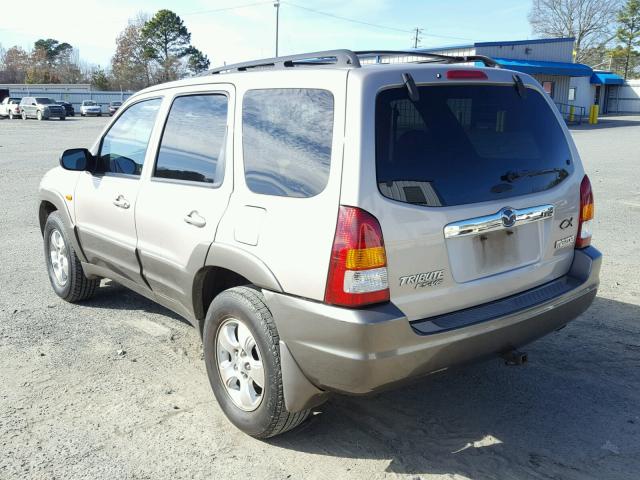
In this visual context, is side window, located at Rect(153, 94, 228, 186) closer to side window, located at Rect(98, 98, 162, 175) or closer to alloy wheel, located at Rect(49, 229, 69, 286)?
side window, located at Rect(98, 98, 162, 175)

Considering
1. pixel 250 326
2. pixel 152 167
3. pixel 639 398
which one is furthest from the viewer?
pixel 152 167

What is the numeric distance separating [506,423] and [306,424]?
1127mm

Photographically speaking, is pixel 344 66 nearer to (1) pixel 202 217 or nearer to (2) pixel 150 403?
(1) pixel 202 217

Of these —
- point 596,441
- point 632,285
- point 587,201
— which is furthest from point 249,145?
point 632,285

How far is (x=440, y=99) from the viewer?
10.2 feet

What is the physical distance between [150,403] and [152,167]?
1.52 meters

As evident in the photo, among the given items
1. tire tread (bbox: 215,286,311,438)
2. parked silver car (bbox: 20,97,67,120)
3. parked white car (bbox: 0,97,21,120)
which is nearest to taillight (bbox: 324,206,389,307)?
tire tread (bbox: 215,286,311,438)

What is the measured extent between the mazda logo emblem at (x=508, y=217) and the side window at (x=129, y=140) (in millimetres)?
2470

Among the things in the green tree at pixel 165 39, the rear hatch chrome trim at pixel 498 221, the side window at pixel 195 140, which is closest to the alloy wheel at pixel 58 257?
the side window at pixel 195 140

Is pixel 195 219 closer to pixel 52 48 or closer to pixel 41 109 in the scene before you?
pixel 41 109

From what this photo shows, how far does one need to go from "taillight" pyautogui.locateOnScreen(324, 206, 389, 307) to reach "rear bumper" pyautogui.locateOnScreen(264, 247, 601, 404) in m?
0.07

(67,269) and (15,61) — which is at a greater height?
(15,61)

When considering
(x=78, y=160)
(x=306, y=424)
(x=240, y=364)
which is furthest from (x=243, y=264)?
A: (x=78, y=160)

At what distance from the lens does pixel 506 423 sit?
355cm
